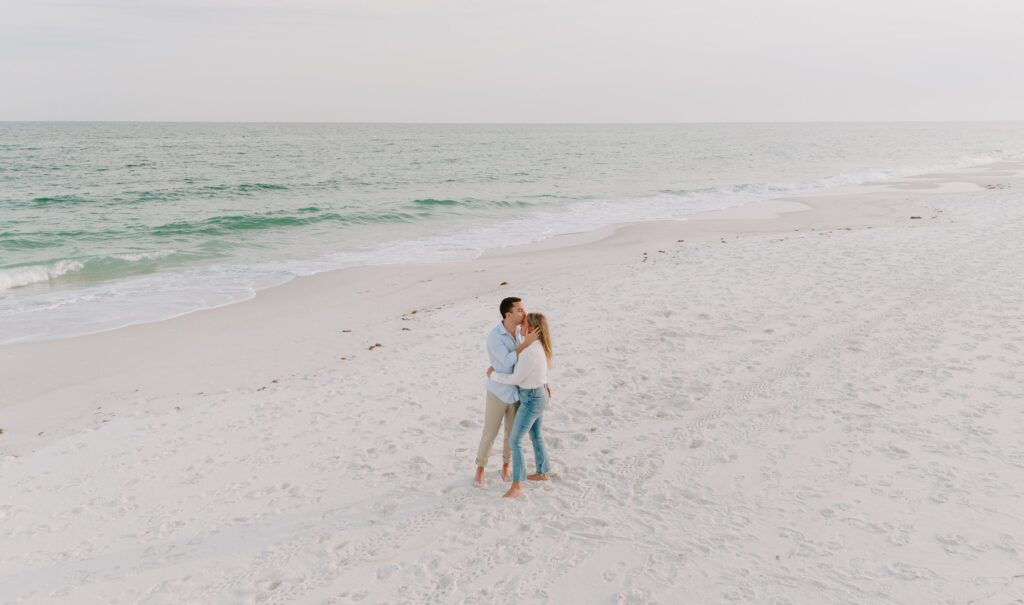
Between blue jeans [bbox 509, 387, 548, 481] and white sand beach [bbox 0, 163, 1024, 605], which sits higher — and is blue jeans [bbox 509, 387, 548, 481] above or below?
above

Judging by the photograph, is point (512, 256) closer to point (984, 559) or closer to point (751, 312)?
point (751, 312)

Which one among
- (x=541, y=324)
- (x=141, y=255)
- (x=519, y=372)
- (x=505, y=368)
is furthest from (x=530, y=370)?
(x=141, y=255)

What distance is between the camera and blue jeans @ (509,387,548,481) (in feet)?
17.6

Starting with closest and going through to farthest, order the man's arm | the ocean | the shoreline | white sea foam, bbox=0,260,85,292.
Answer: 1. the man's arm
2. the shoreline
3. the ocean
4. white sea foam, bbox=0,260,85,292

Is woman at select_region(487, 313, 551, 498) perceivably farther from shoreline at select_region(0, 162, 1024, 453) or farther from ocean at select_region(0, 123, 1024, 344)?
ocean at select_region(0, 123, 1024, 344)

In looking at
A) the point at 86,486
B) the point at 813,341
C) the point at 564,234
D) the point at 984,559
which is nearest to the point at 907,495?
the point at 984,559

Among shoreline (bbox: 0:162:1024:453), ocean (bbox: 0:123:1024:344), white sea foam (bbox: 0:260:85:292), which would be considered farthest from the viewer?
white sea foam (bbox: 0:260:85:292)

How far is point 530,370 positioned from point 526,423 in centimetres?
53

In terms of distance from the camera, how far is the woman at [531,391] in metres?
5.15

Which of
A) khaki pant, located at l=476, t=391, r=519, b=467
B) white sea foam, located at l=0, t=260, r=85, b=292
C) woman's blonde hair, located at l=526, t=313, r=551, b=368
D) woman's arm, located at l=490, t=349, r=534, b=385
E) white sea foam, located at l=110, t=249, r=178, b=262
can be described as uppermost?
woman's blonde hair, located at l=526, t=313, r=551, b=368

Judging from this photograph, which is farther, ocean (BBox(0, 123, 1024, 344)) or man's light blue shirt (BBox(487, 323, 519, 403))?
ocean (BBox(0, 123, 1024, 344))

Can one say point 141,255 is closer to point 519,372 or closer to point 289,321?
point 289,321

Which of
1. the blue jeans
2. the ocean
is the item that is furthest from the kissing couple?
the ocean

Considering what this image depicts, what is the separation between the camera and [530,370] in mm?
5203
